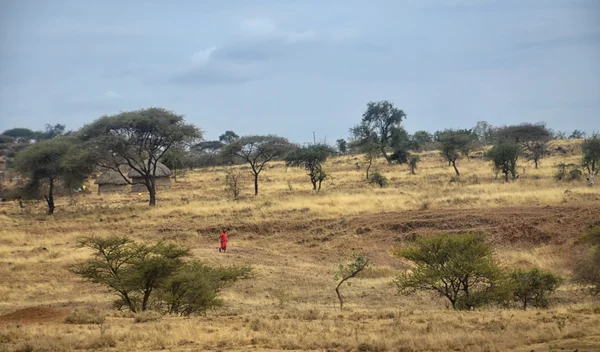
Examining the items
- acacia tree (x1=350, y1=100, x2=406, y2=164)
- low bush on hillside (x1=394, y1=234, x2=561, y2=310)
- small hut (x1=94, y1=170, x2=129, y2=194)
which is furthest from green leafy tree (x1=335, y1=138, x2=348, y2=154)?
low bush on hillside (x1=394, y1=234, x2=561, y2=310)

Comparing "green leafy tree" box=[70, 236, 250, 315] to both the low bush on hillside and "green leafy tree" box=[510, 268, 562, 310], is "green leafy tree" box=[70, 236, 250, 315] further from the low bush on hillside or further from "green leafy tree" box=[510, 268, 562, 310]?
"green leafy tree" box=[510, 268, 562, 310]

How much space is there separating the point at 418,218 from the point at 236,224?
9.18 metres

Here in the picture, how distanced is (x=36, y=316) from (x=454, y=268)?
1077cm

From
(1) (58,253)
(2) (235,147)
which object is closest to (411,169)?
(2) (235,147)

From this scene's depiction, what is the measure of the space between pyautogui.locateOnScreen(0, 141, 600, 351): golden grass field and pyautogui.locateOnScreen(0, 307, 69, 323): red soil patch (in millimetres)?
46

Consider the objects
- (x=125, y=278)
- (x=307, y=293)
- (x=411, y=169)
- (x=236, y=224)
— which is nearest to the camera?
(x=125, y=278)

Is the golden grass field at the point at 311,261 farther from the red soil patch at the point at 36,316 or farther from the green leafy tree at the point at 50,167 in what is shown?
the green leafy tree at the point at 50,167

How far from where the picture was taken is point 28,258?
25641 mm

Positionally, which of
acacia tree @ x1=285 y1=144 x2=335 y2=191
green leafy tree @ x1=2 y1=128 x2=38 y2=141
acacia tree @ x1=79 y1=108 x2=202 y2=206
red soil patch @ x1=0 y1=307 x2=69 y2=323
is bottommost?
red soil patch @ x1=0 y1=307 x2=69 y2=323

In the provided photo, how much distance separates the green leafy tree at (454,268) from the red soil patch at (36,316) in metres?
8.93

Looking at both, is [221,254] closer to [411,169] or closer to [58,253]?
[58,253]

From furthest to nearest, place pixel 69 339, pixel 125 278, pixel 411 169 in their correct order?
pixel 411 169, pixel 125 278, pixel 69 339

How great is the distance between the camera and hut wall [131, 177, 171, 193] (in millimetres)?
51250

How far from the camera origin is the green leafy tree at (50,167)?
129 feet
